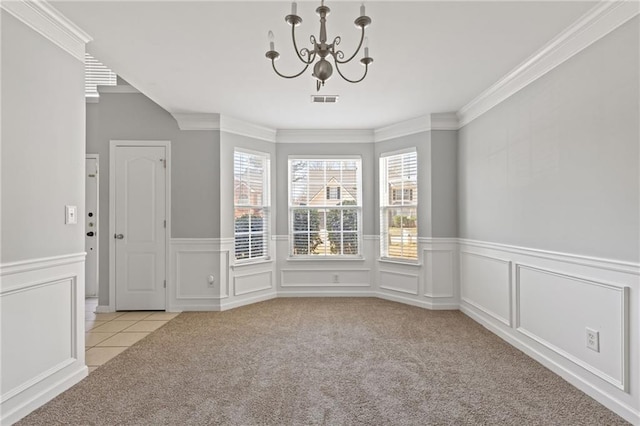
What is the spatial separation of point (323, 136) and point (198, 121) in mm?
1762

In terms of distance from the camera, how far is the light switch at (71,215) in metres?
2.45

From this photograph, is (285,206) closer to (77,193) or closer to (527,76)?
(77,193)

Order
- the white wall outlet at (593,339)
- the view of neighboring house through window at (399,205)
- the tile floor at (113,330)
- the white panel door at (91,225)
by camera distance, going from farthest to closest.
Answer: the white panel door at (91,225) < the view of neighboring house through window at (399,205) < the tile floor at (113,330) < the white wall outlet at (593,339)

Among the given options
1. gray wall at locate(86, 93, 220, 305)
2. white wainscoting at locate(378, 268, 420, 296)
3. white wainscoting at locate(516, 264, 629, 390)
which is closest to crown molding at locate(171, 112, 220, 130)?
gray wall at locate(86, 93, 220, 305)

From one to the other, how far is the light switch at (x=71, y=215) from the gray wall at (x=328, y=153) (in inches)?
116

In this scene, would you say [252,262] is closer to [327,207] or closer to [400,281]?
[327,207]

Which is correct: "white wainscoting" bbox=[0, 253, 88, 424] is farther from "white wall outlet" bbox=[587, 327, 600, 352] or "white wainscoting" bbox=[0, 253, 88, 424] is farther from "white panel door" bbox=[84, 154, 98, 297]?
"white wall outlet" bbox=[587, 327, 600, 352]

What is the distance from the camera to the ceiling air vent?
3748 mm

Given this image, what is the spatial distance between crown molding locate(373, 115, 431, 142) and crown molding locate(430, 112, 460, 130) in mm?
64

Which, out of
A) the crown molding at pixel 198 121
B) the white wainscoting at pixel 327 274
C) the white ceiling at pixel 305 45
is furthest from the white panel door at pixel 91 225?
the white wainscoting at pixel 327 274

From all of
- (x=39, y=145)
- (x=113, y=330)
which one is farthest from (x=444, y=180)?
(x=113, y=330)

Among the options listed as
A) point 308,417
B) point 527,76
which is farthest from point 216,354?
point 527,76

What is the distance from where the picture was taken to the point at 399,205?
4957 mm

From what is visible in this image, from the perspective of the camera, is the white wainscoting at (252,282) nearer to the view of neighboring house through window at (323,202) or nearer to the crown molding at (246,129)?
the view of neighboring house through window at (323,202)
